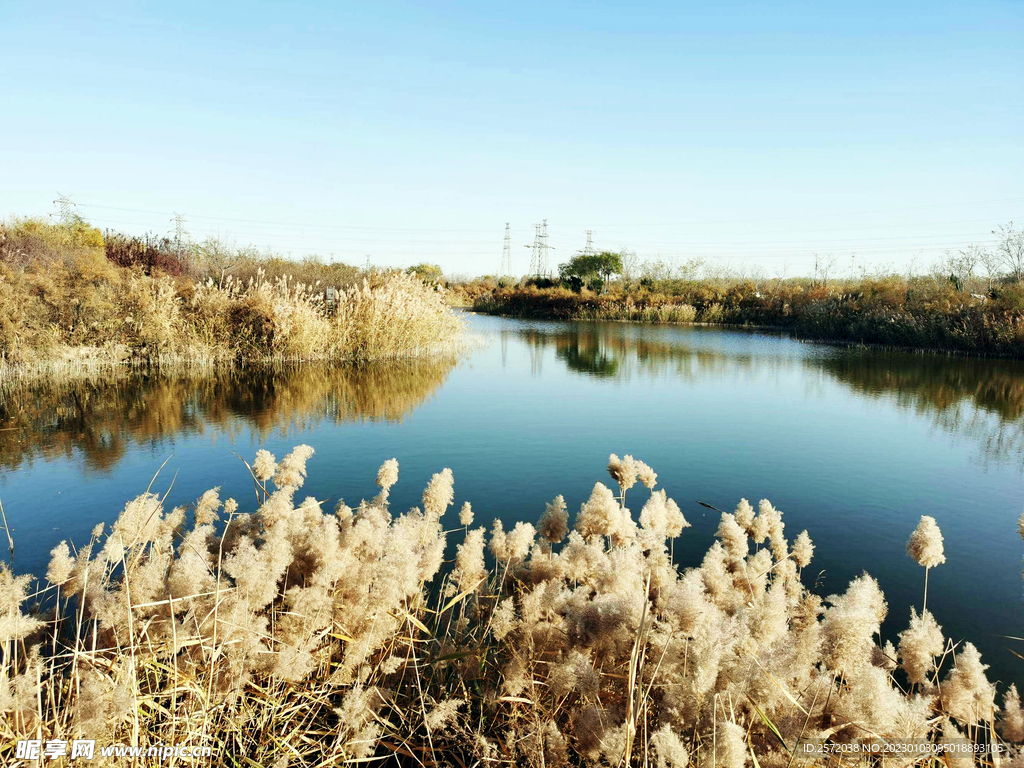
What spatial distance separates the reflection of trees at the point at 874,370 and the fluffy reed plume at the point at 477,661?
8.23 meters

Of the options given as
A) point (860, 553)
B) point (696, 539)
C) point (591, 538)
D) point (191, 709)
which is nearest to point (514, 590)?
point (591, 538)

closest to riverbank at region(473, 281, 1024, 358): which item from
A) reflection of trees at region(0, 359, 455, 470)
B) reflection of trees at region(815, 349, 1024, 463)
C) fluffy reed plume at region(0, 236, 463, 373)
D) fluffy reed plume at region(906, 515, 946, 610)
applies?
reflection of trees at region(815, 349, 1024, 463)

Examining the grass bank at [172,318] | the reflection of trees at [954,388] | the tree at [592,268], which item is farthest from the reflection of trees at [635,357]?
the tree at [592,268]

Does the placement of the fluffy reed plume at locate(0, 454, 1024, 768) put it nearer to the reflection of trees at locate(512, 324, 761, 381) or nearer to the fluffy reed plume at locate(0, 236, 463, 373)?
the reflection of trees at locate(512, 324, 761, 381)

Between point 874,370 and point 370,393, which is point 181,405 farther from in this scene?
point 874,370

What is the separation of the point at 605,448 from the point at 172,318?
37.8 feet

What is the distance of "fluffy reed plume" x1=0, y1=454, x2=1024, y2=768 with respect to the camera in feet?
5.67

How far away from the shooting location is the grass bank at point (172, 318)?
12.9m

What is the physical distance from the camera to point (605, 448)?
8.40m

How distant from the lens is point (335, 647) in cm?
271

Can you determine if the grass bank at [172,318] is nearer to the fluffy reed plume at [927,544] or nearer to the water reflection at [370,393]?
the water reflection at [370,393]

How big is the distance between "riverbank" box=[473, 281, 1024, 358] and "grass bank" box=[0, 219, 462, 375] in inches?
690

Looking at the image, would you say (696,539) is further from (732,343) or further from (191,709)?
(732,343)

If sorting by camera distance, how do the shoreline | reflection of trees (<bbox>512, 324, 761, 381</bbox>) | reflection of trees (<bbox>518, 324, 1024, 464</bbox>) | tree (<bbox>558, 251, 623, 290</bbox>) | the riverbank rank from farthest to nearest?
tree (<bbox>558, 251, 623, 290</bbox>)
the riverbank
the shoreline
reflection of trees (<bbox>512, 324, 761, 381</bbox>)
reflection of trees (<bbox>518, 324, 1024, 464</bbox>)
